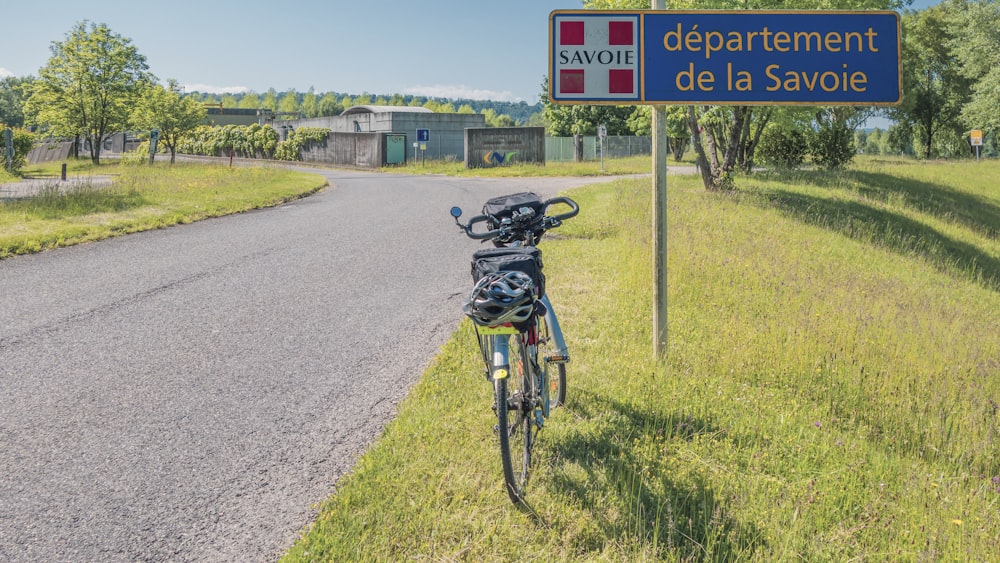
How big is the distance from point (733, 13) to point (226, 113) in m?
112

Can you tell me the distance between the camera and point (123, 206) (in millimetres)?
14812

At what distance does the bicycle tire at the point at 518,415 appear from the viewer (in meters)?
3.14

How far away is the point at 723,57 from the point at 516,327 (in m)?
3.15

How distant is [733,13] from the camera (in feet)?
16.6

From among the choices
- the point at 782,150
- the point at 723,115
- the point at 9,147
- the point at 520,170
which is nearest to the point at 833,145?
the point at 782,150

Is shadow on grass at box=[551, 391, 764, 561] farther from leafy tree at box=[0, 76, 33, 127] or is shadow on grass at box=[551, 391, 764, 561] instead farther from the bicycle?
leafy tree at box=[0, 76, 33, 127]

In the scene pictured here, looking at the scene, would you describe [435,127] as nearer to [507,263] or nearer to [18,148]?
[18,148]

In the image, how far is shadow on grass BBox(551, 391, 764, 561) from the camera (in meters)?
3.10

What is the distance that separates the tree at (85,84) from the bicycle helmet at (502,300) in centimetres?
4485

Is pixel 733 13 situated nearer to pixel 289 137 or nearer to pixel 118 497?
pixel 118 497

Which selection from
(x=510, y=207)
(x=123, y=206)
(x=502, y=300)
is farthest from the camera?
(x=123, y=206)

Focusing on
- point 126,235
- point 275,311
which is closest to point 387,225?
point 126,235

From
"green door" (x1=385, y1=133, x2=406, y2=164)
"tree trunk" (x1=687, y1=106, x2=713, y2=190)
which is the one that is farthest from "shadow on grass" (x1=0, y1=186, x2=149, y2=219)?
"green door" (x1=385, y1=133, x2=406, y2=164)

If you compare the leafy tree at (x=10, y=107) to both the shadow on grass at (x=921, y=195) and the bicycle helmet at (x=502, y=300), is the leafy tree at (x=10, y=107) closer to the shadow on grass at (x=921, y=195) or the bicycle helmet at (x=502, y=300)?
the shadow on grass at (x=921, y=195)
